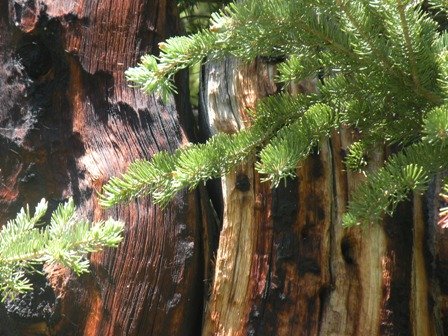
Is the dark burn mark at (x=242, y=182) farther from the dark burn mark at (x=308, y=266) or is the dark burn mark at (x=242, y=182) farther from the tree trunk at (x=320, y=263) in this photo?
the dark burn mark at (x=308, y=266)

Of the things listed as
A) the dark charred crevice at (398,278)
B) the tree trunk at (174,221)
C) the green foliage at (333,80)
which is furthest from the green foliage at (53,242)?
the dark charred crevice at (398,278)

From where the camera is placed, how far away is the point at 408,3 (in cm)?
133

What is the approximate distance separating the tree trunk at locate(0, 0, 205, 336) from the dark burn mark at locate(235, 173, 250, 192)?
14 centimetres

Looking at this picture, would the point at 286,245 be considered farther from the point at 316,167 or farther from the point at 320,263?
the point at 316,167

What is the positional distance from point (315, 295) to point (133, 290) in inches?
19.3

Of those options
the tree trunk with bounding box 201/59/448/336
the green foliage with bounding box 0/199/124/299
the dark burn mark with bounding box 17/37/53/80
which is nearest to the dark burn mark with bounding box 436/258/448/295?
the tree trunk with bounding box 201/59/448/336

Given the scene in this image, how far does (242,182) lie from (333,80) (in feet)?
1.49

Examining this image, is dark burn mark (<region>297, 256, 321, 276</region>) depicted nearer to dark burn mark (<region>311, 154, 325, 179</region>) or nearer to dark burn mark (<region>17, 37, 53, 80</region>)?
dark burn mark (<region>311, 154, 325, 179</region>)

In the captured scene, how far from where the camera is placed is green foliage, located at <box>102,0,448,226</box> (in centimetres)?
136

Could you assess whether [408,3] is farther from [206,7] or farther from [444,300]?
[206,7]

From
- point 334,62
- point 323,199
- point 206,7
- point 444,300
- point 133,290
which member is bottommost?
point 133,290

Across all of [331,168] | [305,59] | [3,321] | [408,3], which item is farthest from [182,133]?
[408,3]

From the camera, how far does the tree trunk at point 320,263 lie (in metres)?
1.86

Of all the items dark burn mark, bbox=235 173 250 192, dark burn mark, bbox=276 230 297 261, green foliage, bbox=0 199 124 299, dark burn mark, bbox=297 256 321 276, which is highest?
dark burn mark, bbox=235 173 250 192
